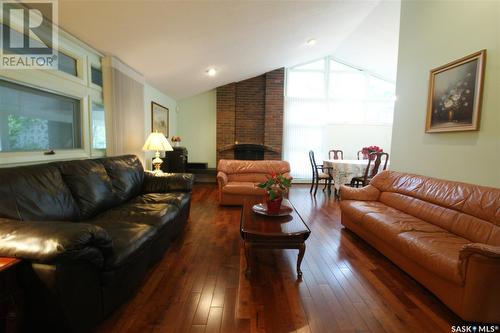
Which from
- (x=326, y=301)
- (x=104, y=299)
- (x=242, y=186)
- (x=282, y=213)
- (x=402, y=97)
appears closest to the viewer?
(x=104, y=299)

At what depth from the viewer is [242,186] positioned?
4.24m

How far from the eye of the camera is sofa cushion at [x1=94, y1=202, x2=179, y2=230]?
82.6 inches

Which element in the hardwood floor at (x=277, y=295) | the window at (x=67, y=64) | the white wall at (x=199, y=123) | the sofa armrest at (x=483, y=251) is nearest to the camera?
the sofa armrest at (x=483, y=251)

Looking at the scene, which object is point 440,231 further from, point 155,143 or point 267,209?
point 155,143

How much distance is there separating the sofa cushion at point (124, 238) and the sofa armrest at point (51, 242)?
0.12 meters

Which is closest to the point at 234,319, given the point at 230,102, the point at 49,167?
the point at 49,167

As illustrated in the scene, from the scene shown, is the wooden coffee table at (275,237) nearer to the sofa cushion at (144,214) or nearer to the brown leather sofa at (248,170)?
the sofa cushion at (144,214)

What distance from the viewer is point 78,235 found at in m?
1.23

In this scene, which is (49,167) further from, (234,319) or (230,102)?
(230,102)

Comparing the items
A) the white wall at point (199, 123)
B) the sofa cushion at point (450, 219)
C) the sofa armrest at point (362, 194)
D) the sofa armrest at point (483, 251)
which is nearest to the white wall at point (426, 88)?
the sofa cushion at point (450, 219)

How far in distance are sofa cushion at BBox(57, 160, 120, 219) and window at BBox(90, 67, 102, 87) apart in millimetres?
1307

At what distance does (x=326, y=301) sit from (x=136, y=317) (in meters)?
1.34

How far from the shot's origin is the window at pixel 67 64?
8.47ft

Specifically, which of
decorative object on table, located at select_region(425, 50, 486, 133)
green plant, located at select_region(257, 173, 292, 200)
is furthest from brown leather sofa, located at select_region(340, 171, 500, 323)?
green plant, located at select_region(257, 173, 292, 200)
